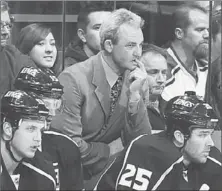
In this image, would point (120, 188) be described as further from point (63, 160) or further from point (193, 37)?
point (193, 37)

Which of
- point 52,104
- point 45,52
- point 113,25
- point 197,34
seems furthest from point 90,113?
point 197,34

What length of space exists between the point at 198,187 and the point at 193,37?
3.36ft

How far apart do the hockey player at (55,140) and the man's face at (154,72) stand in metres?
0.60

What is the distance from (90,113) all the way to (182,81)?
0.67m

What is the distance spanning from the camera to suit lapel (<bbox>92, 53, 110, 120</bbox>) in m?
3.54

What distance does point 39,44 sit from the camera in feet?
11.4

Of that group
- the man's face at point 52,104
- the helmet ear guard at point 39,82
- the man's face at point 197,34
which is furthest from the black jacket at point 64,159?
the man's face at point 197,34

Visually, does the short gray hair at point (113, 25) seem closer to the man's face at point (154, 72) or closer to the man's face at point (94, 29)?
the man's face at point (94, 29)

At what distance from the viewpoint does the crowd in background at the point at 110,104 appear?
3.43 m

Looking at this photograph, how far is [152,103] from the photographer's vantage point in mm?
3609

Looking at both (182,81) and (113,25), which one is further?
(182,81)

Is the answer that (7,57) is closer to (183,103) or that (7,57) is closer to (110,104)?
(110,104)

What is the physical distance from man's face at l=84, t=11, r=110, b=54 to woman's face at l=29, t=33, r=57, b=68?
0.76ft

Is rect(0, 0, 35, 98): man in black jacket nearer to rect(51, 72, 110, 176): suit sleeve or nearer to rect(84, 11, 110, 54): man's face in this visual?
rect(51, 72, 110, 176): suit sleeve
